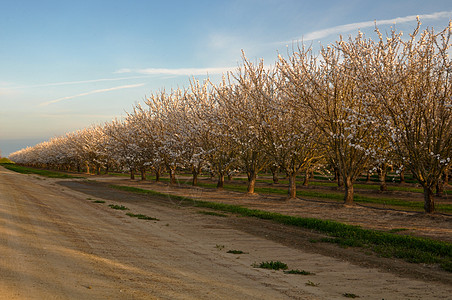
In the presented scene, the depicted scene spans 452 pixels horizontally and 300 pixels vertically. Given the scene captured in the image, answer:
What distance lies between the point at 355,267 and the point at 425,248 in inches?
135

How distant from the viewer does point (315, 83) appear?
2019cm

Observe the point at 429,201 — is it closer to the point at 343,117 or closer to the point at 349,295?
the point at 343,117

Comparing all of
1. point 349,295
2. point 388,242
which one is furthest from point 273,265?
point 388,242

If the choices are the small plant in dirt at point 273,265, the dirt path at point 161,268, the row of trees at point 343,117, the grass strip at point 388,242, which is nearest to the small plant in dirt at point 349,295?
the dirt path at point 161,268

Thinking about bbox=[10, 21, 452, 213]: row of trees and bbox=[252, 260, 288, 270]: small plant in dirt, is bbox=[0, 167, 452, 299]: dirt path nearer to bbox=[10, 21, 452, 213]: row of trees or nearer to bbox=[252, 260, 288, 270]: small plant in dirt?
bbox=[252, 260, 288, 270]: small plant in dirt

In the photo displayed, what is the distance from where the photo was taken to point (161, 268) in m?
8.70

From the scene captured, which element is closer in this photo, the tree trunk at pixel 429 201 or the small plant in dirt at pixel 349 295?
the small plant in dirt at pixel 349 295

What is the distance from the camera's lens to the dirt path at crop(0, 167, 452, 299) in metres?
7.03

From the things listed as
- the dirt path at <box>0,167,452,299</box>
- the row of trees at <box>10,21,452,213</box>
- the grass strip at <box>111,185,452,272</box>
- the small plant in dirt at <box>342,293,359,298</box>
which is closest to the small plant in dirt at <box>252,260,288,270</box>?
the dirt path at <box>0,167,452,299</box>

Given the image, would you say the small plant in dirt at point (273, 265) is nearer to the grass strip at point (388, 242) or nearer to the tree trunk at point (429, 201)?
the grass strip at point (388, 242)

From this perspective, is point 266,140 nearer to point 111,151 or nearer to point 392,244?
point 392,244

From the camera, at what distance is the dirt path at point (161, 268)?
7027 millimetres

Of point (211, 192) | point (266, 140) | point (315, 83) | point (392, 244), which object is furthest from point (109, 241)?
point (211, 192)

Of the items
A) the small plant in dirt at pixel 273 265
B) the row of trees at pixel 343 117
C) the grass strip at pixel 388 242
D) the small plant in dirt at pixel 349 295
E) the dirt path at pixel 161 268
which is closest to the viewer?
the dirt path at pixel 161 268
